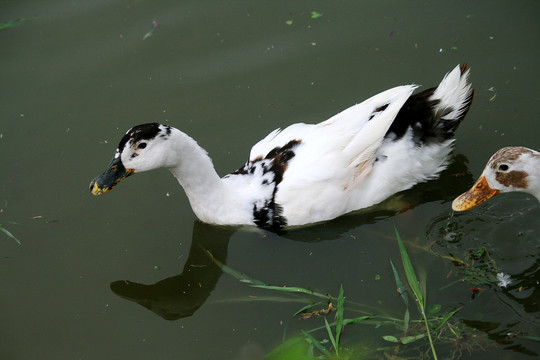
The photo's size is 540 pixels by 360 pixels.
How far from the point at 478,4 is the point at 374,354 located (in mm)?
3794

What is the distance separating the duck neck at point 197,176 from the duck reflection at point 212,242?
0.25 metres

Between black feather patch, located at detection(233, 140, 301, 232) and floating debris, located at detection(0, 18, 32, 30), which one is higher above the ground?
floating debris, located at detection(0, 18, 32, 30)

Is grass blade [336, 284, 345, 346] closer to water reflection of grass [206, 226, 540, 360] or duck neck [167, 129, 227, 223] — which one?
water reflection of grass [206, 226, 540, 360]

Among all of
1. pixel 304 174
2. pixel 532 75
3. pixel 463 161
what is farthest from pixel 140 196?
pixel 532 75

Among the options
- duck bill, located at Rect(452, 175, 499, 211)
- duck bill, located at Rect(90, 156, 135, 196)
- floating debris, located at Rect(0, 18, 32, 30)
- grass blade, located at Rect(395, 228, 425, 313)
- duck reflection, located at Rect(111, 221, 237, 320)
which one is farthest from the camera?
floating debris, located at Rect(0, 18, 32, 30)

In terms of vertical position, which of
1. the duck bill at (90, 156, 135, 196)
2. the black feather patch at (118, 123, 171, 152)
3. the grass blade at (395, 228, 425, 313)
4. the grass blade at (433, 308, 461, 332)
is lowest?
the grass blade at (433, 308, 461, 332)

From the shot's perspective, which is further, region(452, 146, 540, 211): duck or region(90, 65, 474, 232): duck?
region(90, 65, 474, 232): duck

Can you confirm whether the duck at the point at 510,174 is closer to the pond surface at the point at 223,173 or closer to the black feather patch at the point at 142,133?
the pond surface at the point at 223,173

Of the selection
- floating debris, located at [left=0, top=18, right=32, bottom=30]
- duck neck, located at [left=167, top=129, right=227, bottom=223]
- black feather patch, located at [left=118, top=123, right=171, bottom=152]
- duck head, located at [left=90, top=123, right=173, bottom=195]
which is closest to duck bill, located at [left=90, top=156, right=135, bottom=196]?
duck head, located at [left=90, top=123, right=173, bottom=195]

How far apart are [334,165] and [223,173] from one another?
1244mm

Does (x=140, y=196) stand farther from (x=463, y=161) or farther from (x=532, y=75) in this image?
(x=532, y=75)

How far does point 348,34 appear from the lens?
20.1 ft

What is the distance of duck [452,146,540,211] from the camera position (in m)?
3.97

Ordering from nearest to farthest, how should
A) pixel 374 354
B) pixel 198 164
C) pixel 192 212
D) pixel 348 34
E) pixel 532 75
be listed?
pixel 374 354 < pixel 198 164 < pixel 192 212 < pixel 532 75 < pixel 348 34
